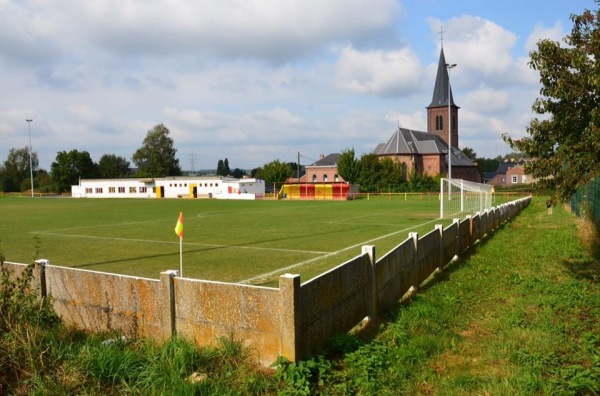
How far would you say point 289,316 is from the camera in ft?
15.5

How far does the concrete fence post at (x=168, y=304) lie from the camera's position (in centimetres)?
541

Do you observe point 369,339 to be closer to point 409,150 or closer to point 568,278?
point 568,278

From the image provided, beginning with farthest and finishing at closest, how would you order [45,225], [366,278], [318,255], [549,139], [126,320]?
[45,225]
[318,255]
[549,139]
[366,278]
[126,320]

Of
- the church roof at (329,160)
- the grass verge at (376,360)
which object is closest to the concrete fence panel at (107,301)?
the grass verge at (376,360)

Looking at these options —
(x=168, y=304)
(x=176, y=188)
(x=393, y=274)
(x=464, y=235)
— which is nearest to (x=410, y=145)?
(x=176, y=188)

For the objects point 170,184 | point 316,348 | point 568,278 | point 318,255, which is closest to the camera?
point 316,348

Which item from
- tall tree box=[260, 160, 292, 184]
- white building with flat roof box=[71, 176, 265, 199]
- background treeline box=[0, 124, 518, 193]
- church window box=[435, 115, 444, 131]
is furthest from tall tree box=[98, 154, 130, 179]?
church window box=[435, 115, 444, 131]

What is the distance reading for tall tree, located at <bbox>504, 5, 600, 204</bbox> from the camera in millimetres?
6740

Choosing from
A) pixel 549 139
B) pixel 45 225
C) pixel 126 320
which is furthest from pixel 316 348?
pixel 45 225

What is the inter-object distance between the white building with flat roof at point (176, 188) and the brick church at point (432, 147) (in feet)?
98.1

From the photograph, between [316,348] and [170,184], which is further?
[170,184]

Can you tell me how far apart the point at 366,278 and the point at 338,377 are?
186cm

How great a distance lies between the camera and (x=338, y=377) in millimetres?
4883

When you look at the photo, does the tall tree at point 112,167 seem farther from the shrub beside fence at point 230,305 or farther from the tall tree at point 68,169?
the shrub beside fence at point 230,305
